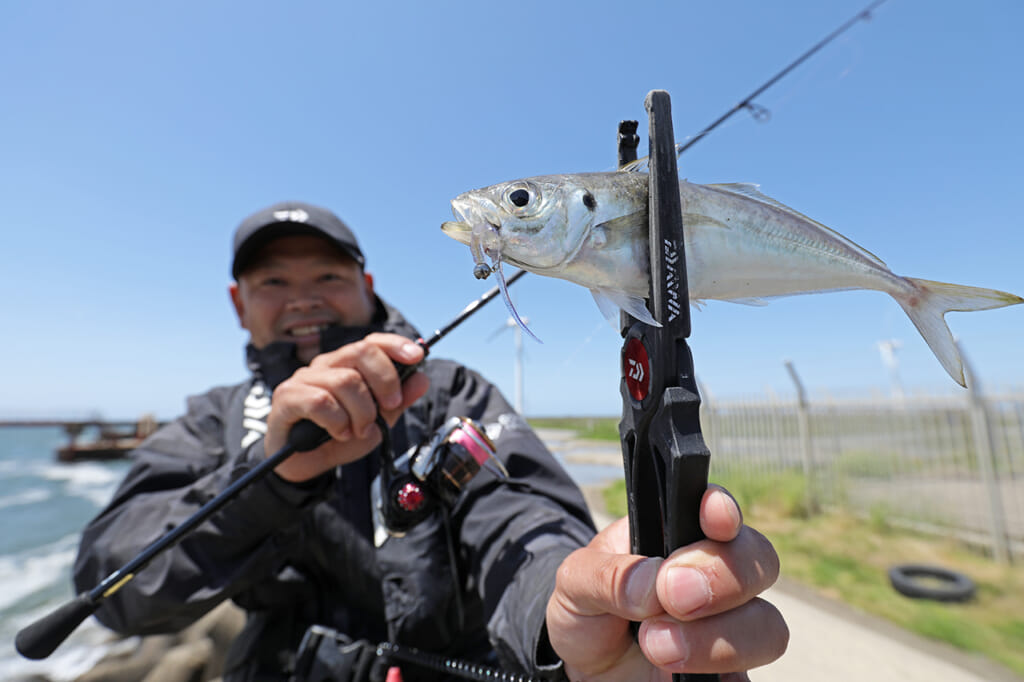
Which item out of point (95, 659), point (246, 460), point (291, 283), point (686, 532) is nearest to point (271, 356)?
point (291, 283)

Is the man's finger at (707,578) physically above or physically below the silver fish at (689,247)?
below

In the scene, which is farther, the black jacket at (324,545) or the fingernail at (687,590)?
the black jacket at (324,545)

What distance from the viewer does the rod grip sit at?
5.89ft

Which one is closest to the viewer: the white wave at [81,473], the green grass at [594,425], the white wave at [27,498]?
the green grass at [594,425]

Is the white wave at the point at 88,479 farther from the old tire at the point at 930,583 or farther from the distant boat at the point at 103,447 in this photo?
the old tire at the point at 930,583

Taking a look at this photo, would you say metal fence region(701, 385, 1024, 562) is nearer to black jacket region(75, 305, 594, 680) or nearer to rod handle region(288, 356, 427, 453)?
black jacket region(75, 305, 594, 680)

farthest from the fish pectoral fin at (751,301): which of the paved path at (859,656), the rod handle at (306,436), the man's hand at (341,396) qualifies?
the paved path at (859,656)

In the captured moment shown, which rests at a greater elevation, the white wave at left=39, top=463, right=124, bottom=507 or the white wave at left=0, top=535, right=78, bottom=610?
the white wave at left=0, top=535, right=78, bottom=610

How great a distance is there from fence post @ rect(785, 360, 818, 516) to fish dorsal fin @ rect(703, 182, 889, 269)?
24.2 ft

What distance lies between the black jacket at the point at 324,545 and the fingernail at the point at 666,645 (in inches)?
29.9

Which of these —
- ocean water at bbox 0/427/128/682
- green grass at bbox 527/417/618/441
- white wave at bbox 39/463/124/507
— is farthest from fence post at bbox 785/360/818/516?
white wave at bbox 39/463/124/507

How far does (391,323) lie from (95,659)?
5685 millimetres

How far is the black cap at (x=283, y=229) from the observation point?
10.7ft

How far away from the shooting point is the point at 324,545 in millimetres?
2877
